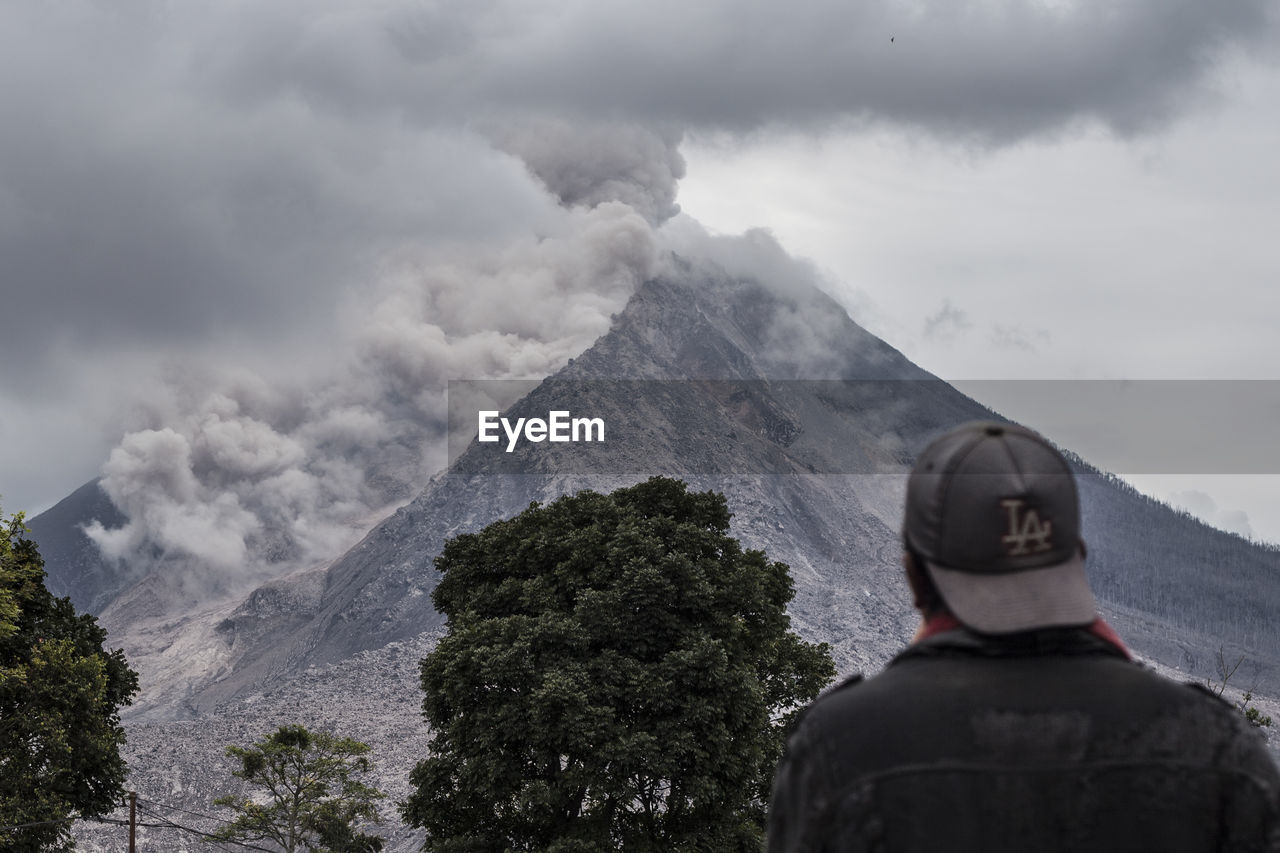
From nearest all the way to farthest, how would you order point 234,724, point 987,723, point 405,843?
point 987,723 → point 405,843 → point 234,724

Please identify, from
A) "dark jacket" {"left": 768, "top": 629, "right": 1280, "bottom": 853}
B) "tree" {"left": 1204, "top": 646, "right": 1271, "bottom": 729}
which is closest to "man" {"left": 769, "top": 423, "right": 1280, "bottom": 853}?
"dark jacket" {"left": 768, "top": 629, "right": 1280, "bottom": 853}

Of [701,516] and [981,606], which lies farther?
[701,516]

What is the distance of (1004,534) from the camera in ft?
8.38

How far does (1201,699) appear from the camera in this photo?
2.58 meters

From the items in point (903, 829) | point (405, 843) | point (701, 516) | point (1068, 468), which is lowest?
point (405, 843)

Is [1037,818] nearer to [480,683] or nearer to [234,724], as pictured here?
[480,683]

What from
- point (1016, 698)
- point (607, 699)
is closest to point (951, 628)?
point (1016, 698)

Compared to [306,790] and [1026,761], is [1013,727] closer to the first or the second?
[1026,761]

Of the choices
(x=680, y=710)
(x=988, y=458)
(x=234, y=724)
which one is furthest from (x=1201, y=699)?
Result: (x=234, y=724)

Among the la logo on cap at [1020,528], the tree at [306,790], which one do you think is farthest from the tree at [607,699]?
the la logo on cap at [1020,528]

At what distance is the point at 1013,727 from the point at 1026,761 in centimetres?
8

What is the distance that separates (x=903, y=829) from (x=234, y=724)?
140841 mm

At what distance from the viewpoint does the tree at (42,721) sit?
25344 millimetres

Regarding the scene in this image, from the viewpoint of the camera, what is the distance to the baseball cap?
2.55m
